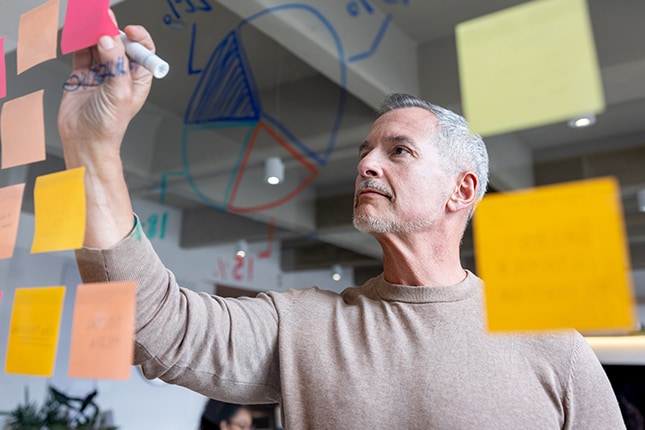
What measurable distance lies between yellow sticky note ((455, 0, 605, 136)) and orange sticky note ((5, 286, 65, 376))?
43 centimetres

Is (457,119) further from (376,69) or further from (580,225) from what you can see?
(376,69)

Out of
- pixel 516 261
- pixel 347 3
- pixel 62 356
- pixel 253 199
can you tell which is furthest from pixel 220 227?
pixel 516 261

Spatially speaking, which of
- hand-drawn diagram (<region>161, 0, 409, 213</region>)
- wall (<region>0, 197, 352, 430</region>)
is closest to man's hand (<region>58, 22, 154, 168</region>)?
hand-drawn diagram (<region>161, 0, 409, 213</region>)

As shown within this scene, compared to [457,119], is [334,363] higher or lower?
lower

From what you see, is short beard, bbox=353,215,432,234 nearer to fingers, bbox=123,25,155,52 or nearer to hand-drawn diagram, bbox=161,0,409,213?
fingers, bbox=123,25,155,52

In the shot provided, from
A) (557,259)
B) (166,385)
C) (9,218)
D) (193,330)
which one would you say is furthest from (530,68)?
(166,385)

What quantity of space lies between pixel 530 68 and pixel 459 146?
40 cm

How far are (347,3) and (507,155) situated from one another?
1203mm

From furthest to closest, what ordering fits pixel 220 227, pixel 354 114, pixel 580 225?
1. pixel 220 227
2. pixel 354 114
3. pixel 580 225

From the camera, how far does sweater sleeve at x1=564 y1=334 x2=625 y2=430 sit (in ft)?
2.12

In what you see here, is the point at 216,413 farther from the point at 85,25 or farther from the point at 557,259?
the point at 557,259

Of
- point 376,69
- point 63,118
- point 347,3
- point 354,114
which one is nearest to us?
point 63,118

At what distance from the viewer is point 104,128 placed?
516mm

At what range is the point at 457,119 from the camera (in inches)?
29.9
